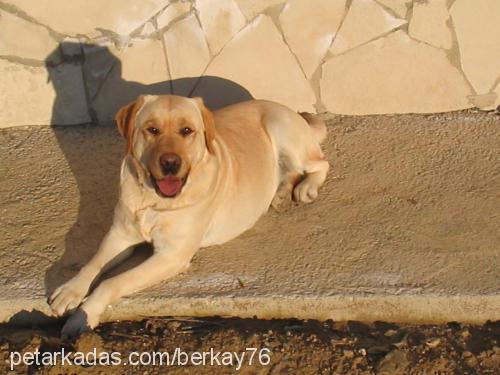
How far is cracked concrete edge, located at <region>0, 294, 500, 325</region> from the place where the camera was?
379 centimetres

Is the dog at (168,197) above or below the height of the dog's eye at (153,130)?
below

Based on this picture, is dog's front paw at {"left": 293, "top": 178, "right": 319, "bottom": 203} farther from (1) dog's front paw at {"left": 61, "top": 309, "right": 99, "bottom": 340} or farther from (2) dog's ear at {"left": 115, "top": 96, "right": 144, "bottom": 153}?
(1) dog's front paw at {"left": 61, "top": 309, "right": 99, "bottom": 340}

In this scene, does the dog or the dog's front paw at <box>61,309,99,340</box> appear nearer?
the dog's front paw at <box>61,309,99,340</box>

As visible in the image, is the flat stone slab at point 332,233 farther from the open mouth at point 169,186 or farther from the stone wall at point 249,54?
the open mouth at point 169,186

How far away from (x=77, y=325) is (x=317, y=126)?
221cm

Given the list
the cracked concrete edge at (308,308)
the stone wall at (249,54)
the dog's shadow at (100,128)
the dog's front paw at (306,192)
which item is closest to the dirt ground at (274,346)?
the cracked concrete edge at (308,308)

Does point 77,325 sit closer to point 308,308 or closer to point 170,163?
point 170,163

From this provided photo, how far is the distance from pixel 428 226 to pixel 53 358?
2.15m

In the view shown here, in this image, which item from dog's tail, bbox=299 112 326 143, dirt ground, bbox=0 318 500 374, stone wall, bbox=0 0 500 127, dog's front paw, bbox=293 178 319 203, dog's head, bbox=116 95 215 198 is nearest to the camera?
dirt ground, bbox=0 318 500 374

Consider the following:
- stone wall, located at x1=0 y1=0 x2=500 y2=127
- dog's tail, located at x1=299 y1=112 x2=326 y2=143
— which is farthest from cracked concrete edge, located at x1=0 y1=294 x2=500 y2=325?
stone wall, located at x1=0 y1=0 x2=500 y2=127

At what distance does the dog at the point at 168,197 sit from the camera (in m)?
3.69

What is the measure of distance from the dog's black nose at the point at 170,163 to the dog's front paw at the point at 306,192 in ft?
3.81

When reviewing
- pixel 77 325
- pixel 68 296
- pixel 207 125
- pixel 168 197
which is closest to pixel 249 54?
pixel 207 125

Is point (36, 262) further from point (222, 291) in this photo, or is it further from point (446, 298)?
point (446, 298)
